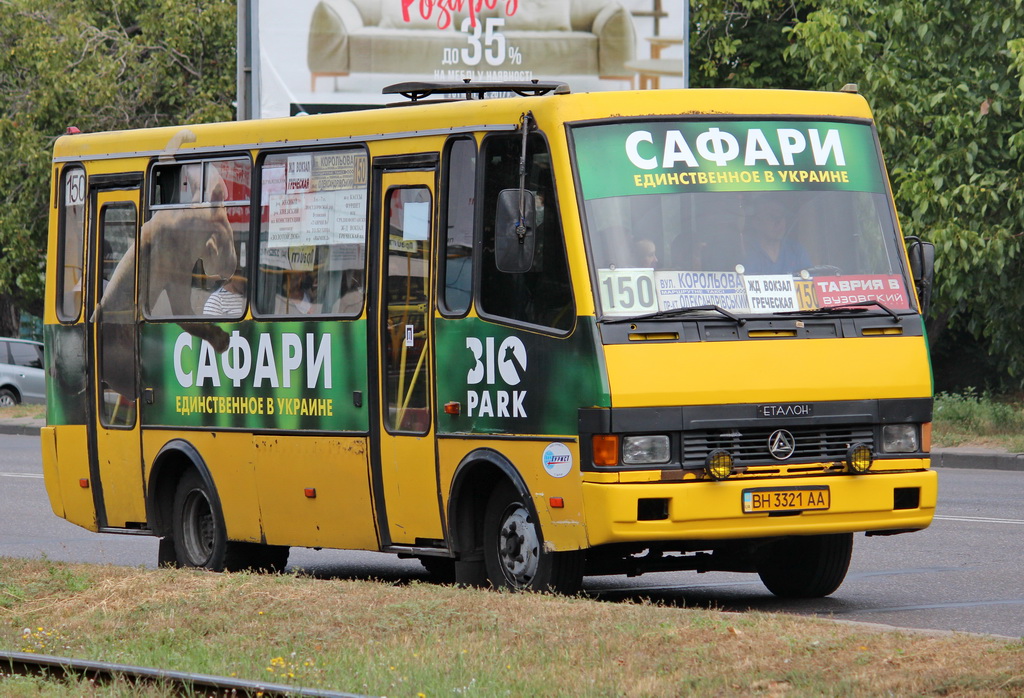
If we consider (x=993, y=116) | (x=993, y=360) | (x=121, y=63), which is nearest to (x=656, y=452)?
(x=993, y=116)

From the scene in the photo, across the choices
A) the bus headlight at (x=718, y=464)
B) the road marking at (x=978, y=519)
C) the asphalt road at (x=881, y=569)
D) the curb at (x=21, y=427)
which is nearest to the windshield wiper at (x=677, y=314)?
the bus headlight at (x=718, y=464)

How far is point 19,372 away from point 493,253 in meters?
27.7

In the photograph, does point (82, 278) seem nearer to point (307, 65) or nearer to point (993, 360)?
point (307, 65)

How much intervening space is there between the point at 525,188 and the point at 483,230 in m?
Result: 0.46

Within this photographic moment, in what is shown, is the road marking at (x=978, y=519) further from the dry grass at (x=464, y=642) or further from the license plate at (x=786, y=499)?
the dry grass at (x=464, y=642)

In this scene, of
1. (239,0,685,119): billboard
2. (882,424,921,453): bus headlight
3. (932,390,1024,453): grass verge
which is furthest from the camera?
(239,0,685,119): billboard

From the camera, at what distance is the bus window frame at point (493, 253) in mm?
9344

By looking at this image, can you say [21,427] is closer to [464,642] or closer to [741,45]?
[741,45]

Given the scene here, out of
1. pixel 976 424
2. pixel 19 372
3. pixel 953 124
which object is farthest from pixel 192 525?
pixel 19 372

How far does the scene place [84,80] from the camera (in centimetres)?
3225

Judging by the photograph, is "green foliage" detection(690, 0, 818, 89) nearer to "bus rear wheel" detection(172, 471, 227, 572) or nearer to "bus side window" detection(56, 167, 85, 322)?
"bus side window" detection(56, 167, 85, 322)

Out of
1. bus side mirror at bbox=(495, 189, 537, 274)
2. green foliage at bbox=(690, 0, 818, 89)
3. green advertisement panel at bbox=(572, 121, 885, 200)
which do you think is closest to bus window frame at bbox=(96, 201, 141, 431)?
bus side mirror at bbox=(495, 189, 537, 274)

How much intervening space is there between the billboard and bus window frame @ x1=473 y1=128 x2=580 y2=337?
16272mm

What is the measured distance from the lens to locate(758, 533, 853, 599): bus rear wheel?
10445 mm
